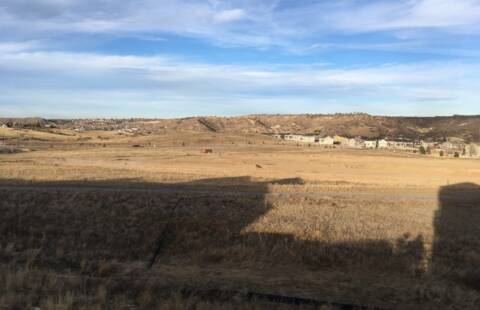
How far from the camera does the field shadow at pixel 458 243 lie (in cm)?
1620

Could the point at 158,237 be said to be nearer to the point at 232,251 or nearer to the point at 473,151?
the point at 232,251

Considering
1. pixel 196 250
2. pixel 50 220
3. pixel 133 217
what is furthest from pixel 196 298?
pixel 50 220

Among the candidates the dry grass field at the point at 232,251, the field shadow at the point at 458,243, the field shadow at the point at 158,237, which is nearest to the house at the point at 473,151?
the dry grass field at the point at 232,251

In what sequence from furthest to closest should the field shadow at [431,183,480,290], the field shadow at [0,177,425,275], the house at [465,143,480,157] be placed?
the house at [465,143,480,157], the field shadow at [0,177,425,275], the field shadow at [431,183,480,290]

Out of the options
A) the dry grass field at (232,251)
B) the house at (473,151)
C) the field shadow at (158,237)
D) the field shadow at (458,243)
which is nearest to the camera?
the dry grass field at (232,251)

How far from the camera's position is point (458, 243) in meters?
19.0

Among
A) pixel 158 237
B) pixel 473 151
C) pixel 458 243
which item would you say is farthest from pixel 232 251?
pixel 473 151

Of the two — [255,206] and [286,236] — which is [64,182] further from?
[286,236]

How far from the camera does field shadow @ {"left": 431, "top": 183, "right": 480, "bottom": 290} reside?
1620 cm

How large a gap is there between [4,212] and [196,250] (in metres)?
8.82

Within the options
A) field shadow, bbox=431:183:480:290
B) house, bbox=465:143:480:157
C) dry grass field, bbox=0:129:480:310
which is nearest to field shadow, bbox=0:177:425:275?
dry grass field, bbox=0:129:480:310

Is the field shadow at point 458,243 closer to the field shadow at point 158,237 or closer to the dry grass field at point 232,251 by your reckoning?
the dry grass field at point 232,251

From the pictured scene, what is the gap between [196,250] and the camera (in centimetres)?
1819

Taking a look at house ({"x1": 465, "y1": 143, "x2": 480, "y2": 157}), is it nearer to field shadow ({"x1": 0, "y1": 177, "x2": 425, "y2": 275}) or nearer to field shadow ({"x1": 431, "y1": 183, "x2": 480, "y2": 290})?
field shadow ({"x1": 431, "y1": 183, "x2": 480, "y2": 290})
